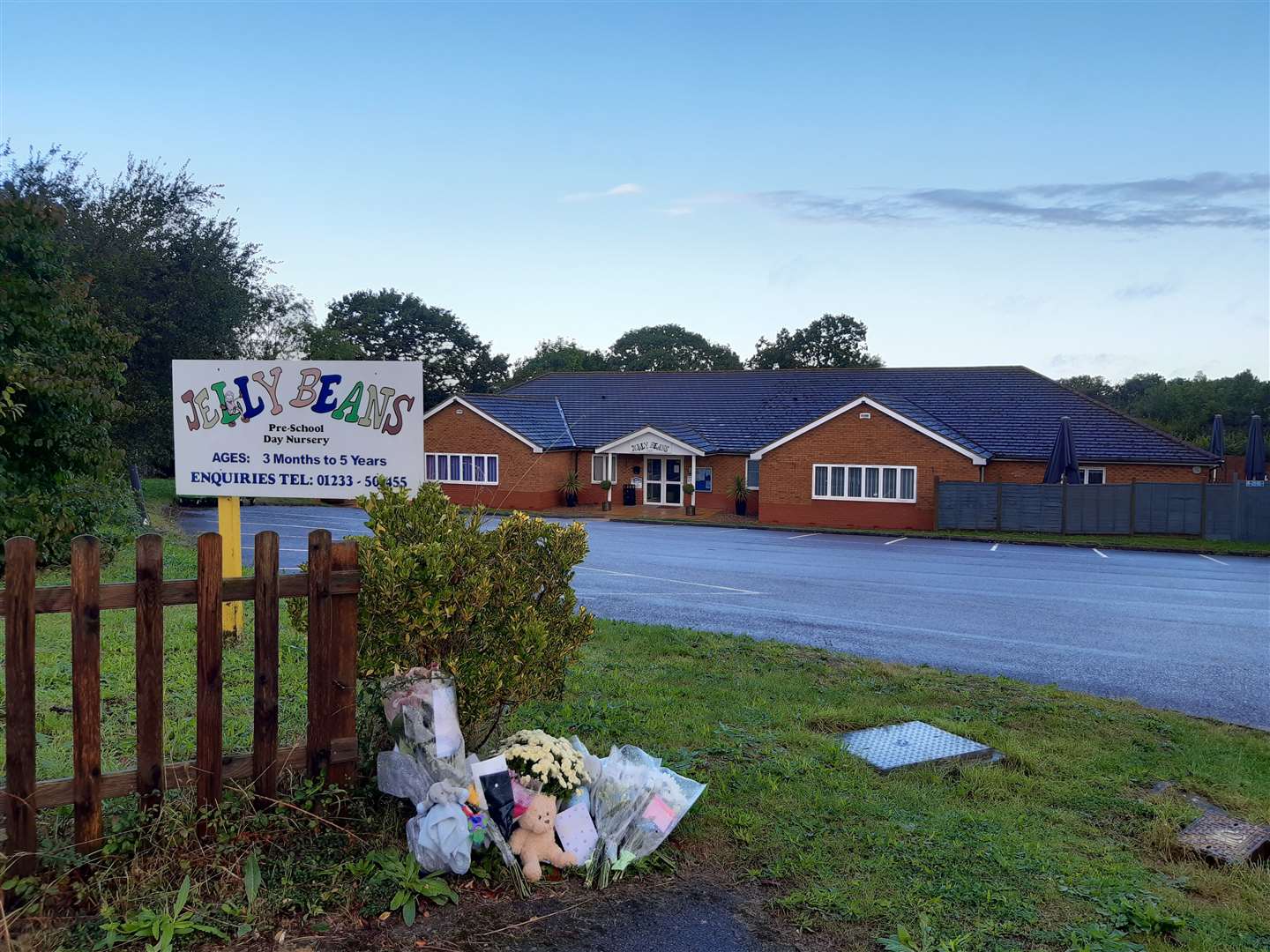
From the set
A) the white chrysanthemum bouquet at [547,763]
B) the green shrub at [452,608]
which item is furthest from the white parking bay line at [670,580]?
the white chrysanthemum bouquet at [547,763]

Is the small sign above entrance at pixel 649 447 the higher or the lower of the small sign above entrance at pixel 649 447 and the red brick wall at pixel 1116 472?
the higher

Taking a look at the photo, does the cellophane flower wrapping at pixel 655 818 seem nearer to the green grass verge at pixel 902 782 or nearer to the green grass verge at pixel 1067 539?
the green grass verge at pixel 902 782

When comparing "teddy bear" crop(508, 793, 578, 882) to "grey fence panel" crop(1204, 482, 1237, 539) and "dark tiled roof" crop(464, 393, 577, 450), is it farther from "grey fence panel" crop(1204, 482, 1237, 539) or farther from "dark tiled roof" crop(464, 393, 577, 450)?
"dark tiled roof" crop(464, 393, 577, 450)

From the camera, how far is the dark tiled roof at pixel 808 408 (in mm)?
34250

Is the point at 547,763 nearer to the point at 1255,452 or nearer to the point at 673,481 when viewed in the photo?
the point at 673,481

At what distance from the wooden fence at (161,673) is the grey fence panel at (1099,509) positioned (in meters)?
30.4

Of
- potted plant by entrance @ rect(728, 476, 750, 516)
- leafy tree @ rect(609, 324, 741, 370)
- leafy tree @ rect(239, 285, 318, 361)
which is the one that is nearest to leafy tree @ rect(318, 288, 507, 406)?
leafy tree @ rect(239, 285, 318, 361)

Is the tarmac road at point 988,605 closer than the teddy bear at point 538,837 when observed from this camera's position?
No

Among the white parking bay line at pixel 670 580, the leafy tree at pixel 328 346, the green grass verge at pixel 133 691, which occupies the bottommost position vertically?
the white parking bay line at pixel 670 580

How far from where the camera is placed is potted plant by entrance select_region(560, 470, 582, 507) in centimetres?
4034

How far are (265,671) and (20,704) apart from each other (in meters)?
0.98

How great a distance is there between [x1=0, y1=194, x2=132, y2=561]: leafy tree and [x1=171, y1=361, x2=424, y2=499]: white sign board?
5.99 metres

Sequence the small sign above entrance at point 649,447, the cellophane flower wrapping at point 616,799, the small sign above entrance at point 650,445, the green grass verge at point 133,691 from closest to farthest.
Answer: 1. the cellophane flower wrapping at point 616,799
2. the green grass verge at point 133,691
3. the small sign above entrance at point 650,445
4. the small sign above entrance at point 649,447

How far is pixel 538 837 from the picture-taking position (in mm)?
4391
